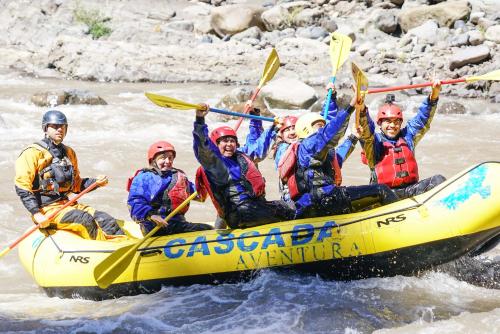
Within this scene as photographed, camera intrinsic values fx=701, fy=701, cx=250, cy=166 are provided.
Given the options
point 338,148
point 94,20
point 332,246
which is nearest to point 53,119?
point 338,148

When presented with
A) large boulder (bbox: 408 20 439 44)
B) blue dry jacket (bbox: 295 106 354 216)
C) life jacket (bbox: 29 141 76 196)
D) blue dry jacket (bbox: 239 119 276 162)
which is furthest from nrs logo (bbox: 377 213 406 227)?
large boulder (bbox: 408 20 439 44)

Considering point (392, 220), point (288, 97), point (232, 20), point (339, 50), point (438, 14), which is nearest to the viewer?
point (392, 220)

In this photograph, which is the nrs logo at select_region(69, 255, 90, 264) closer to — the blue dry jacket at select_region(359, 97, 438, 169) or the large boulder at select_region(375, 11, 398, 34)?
the blue dry jacket at select_region(359, 97, 438, 169)

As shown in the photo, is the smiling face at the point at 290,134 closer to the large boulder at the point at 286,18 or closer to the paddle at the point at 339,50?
the paddle at the point at 339,50

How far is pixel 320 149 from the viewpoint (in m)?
4.18

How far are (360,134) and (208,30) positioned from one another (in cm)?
1582

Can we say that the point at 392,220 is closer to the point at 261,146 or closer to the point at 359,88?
the point at 359,88

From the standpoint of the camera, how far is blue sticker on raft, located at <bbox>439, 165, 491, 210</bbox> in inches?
164

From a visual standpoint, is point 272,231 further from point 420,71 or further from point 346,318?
point 420,71

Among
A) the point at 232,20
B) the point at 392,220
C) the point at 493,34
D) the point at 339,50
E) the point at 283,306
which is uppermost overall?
the point at 232,20

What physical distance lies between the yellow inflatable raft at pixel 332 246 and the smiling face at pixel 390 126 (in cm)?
67

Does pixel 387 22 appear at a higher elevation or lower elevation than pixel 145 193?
higher

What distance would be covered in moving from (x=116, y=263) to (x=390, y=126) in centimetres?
206

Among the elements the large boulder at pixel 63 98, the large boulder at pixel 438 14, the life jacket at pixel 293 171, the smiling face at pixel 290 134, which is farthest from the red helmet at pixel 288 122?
the large boulder at pixel 438 14
